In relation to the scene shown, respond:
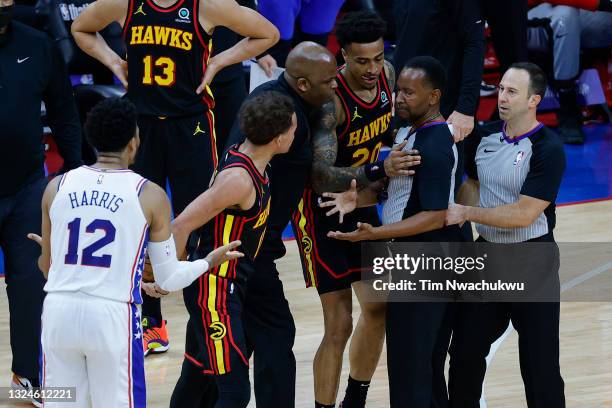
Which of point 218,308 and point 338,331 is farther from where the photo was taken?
point 338,331

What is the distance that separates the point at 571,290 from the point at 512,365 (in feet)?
4.61

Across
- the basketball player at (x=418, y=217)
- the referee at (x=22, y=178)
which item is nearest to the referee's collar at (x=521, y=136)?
the basketball player at (x=418, y=217)

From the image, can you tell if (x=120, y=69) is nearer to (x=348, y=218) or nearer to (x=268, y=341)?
(x=348, y=218)

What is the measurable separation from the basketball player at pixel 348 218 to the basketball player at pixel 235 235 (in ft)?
1.98

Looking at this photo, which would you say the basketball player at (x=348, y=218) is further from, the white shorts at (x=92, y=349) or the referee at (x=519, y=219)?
the white shorts at (x=92, y=349)

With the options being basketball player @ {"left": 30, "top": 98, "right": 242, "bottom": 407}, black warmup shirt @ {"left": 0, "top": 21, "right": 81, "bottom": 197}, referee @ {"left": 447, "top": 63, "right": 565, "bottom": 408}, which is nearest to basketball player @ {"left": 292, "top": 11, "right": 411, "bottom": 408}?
referee @ {"left": 447, "top": 63, "right": 565, "bottom": 408}

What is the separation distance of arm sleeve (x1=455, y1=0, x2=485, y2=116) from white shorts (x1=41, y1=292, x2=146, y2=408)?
253 centimetres

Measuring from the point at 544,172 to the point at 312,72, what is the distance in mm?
1129

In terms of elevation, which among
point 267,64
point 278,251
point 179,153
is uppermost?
point 267,64

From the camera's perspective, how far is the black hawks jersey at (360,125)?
5.72 m

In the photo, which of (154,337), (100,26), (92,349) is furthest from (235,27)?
(92,349)

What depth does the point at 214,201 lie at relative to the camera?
4797mm

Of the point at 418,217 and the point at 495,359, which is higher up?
the point at 418,217

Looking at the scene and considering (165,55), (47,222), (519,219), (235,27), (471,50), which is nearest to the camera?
(47,222)
